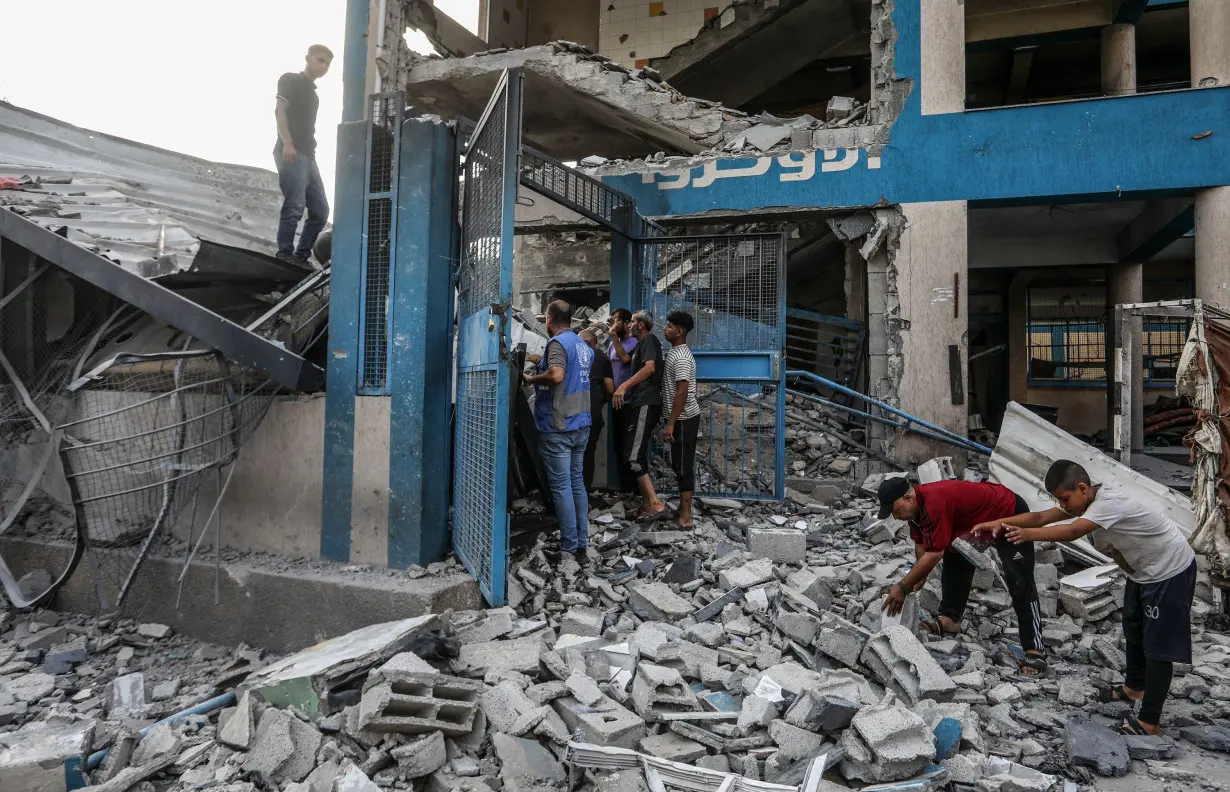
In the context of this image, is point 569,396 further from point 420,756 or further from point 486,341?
point 420,756

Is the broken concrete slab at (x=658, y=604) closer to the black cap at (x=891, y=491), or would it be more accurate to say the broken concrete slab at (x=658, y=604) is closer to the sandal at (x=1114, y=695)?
the black cap at (x=891, y=491)

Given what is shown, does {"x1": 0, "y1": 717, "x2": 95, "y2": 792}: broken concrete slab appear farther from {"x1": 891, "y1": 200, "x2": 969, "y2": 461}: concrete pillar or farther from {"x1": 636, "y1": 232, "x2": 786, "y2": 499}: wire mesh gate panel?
{"x1": 891, "y1": 200, "x2": 969, "y2": 461}: concrete pillar

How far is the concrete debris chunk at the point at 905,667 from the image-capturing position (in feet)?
10.7

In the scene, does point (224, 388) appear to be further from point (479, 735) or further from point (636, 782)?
point (636, 782)

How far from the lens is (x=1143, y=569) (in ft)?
10.8

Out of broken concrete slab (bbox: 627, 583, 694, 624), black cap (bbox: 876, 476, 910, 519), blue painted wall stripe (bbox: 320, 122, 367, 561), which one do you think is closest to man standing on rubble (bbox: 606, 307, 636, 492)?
broken concrete slab (bbox: 627, 583, 694, 624)

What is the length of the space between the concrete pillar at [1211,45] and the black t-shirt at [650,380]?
22.4 ft

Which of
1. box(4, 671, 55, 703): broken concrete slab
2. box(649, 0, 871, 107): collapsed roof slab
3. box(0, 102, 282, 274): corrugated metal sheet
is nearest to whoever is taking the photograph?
box(4, 671, 55, 703): broken concrete slab

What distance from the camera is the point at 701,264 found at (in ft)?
22.7

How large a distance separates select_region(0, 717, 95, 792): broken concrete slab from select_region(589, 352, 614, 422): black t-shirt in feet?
12.4

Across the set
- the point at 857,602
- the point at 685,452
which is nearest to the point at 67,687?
the point at 685,452

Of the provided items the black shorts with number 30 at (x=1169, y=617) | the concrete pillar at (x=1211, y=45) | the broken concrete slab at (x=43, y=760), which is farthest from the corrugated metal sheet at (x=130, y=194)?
the concrete pillar at (x=1211, y=45)

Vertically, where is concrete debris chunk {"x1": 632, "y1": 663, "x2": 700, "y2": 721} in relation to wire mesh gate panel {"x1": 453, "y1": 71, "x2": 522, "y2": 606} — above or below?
below

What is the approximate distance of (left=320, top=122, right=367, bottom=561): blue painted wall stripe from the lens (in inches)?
173
